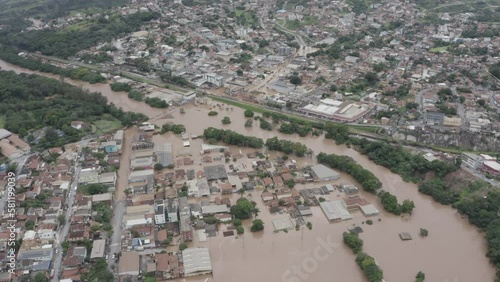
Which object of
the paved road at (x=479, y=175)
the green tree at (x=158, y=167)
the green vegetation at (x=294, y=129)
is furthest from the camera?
the green vegetation at (x=294, y=129)

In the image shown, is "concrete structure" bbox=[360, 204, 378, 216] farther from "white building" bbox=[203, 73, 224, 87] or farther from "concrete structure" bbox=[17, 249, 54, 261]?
"white building" bbox=[203, 73, 224, 87]

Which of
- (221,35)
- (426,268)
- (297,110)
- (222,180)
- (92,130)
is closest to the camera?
(426,268)

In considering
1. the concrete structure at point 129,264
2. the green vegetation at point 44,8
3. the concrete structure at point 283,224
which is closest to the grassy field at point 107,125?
the concrete structure at point 129,264

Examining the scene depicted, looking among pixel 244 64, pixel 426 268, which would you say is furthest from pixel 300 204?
pixel 244 64

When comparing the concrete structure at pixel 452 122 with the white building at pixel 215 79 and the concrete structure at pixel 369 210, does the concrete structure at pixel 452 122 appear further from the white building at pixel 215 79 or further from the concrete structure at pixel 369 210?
the white building at pixel 215 79

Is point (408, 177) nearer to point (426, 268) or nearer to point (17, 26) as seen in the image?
point (426, 268)

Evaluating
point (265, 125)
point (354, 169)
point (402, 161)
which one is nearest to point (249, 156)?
point (265, 125)
